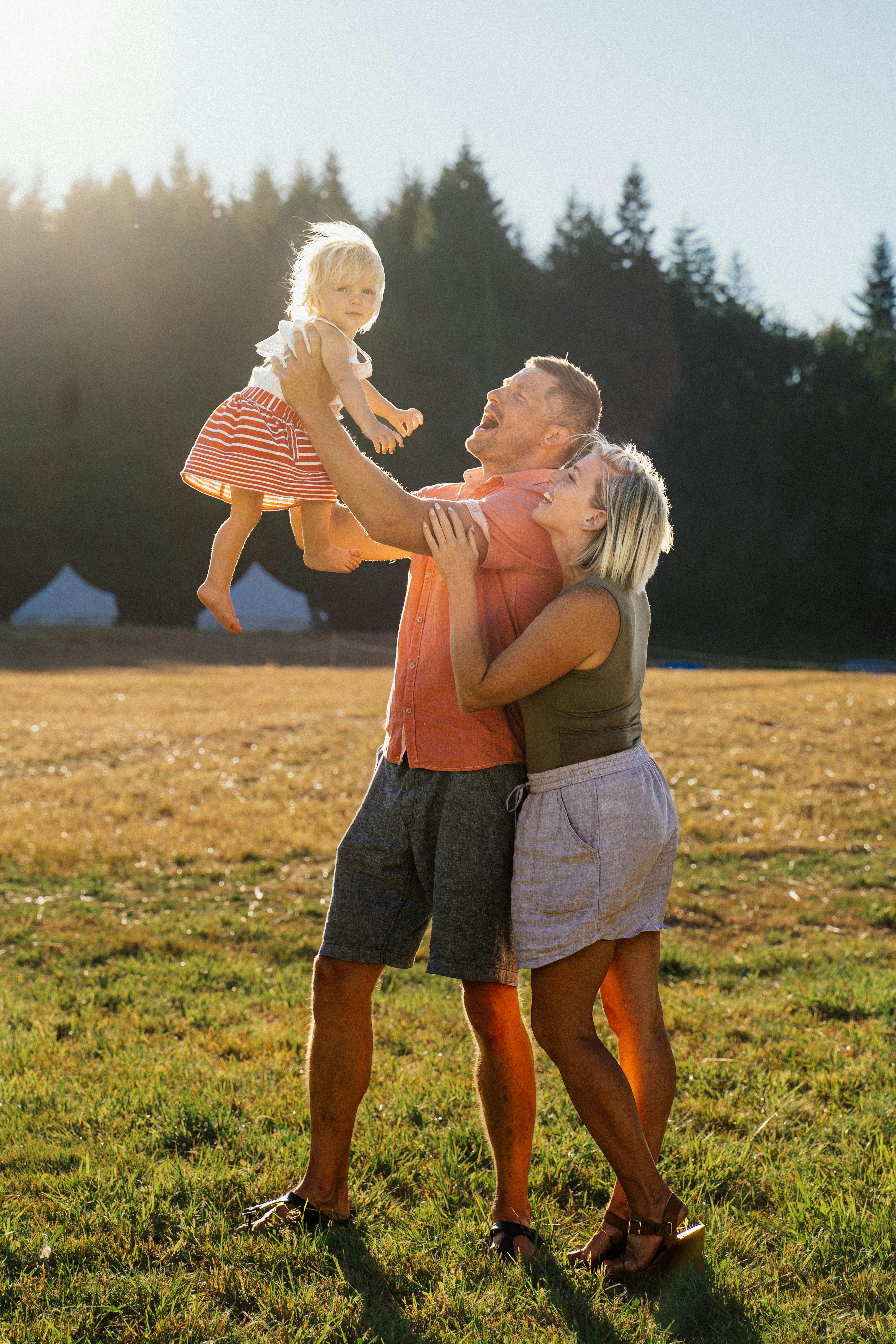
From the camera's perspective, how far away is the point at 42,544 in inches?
1305

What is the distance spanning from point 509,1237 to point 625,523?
152 cm

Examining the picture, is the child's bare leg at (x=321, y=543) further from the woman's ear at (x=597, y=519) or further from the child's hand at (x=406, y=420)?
the woman's ear at (x=597, y=519)

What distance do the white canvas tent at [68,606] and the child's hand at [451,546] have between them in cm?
2664

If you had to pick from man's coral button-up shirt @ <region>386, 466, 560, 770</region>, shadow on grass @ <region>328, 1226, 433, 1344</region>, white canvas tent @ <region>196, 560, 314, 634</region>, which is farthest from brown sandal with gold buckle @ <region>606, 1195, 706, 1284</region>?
white canvas tent @ <region>196, 560, 314, 634</region>

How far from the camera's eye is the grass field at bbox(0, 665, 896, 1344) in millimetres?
2154

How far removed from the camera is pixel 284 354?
2244 millimetres

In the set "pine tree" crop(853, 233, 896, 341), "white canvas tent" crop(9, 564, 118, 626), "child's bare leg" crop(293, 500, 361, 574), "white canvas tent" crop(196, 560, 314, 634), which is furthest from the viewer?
"pine tree" crop(853, 233, 896, 341)

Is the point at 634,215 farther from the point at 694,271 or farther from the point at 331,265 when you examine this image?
the point at 331,265

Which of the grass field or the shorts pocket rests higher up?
the shorts pocket

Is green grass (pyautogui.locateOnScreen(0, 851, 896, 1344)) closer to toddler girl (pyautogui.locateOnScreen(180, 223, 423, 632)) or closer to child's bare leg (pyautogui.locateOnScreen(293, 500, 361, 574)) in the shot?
toddler girl (pyautogui.locateOnScreen(180, 223, 423, 632))

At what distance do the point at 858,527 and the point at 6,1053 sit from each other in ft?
117

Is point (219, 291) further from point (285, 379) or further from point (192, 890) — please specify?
point (285, 379)

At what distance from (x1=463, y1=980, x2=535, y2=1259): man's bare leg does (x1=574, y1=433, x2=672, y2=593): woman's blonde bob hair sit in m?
0.91

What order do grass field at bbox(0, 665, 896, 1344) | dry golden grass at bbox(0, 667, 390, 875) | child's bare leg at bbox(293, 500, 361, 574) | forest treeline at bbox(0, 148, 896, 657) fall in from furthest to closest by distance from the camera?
forest treeline at bbox(0, 148, 896, 657), dry golden grass at bbox(0, 667, 390, 875), child's bare leg at bbox(293, 500, 361, 574), grass field at bbox(0, 665, 896, 1344)
